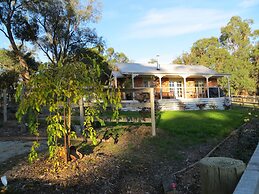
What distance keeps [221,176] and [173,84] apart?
26.9 m

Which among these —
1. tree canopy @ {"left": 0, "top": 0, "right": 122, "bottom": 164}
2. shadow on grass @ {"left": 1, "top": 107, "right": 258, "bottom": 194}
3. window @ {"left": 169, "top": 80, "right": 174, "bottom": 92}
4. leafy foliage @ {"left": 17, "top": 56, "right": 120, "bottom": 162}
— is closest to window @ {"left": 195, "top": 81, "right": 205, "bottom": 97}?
window @ {"left": 169, "top": 80, "right": 174, "bottom": 92}

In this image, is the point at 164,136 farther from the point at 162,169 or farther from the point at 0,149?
the point at 0,149

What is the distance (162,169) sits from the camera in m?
6.04

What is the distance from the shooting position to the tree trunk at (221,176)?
273 cm

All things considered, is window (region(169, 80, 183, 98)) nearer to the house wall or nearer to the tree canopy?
the house wall

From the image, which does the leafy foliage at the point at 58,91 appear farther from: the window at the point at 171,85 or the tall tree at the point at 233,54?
the tall tree at the point at 233,54

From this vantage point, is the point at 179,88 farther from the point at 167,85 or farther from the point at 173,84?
the point at 167,85

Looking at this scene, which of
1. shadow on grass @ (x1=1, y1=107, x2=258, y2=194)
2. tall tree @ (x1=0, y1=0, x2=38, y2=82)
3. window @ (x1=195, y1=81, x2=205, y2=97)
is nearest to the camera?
shadow on grass @ (x1=1, y1=107, x2=258, y2=194)

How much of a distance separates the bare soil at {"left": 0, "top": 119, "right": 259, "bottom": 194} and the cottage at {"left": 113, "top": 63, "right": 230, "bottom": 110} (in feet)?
53.2

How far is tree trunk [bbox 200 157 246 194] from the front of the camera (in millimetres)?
2729

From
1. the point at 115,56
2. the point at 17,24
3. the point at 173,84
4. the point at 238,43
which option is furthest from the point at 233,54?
the point at 17,24

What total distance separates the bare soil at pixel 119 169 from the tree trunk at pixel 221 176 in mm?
2285

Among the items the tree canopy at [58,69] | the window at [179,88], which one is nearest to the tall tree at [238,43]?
the window at [179,88]

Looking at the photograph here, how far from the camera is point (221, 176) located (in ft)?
9.02
